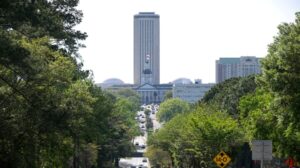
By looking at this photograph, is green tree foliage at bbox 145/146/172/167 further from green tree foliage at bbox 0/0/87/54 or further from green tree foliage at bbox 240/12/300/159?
green tree foliage at bbox 0/0/87/54

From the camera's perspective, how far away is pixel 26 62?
24.0 m

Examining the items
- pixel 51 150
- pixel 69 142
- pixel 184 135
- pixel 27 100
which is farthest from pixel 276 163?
pixel 27 100

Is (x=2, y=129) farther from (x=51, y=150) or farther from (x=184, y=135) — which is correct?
(x=184, y=135)

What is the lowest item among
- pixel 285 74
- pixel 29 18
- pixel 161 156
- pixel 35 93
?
pixel 161 156

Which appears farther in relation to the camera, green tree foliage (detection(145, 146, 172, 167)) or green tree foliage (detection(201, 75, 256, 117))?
green tree foliage (detection(145, 146, 172, 167))

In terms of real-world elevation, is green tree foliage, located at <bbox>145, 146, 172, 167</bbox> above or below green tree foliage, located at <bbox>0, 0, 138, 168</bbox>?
below

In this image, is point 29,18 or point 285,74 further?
point 285,74

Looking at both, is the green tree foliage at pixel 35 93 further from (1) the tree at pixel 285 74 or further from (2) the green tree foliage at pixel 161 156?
(2) the green tree foliage at pixel 161 156

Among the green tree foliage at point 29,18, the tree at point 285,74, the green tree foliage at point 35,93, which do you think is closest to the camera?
the green tree foliage at point 29,18

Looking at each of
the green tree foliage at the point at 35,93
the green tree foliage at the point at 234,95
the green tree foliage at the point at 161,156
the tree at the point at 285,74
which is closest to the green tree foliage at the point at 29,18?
the green tree foliage at the point at 35,93

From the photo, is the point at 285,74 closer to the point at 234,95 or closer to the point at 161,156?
the point at 234,95

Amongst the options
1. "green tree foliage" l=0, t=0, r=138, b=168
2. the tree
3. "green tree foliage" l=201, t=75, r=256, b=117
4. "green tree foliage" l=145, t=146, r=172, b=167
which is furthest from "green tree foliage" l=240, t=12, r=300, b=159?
"green tree foliage" l=145, t=146, r=172, b=167

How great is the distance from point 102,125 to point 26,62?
32.9 meters

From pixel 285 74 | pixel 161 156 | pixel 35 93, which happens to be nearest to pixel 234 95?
pixel 161 156
